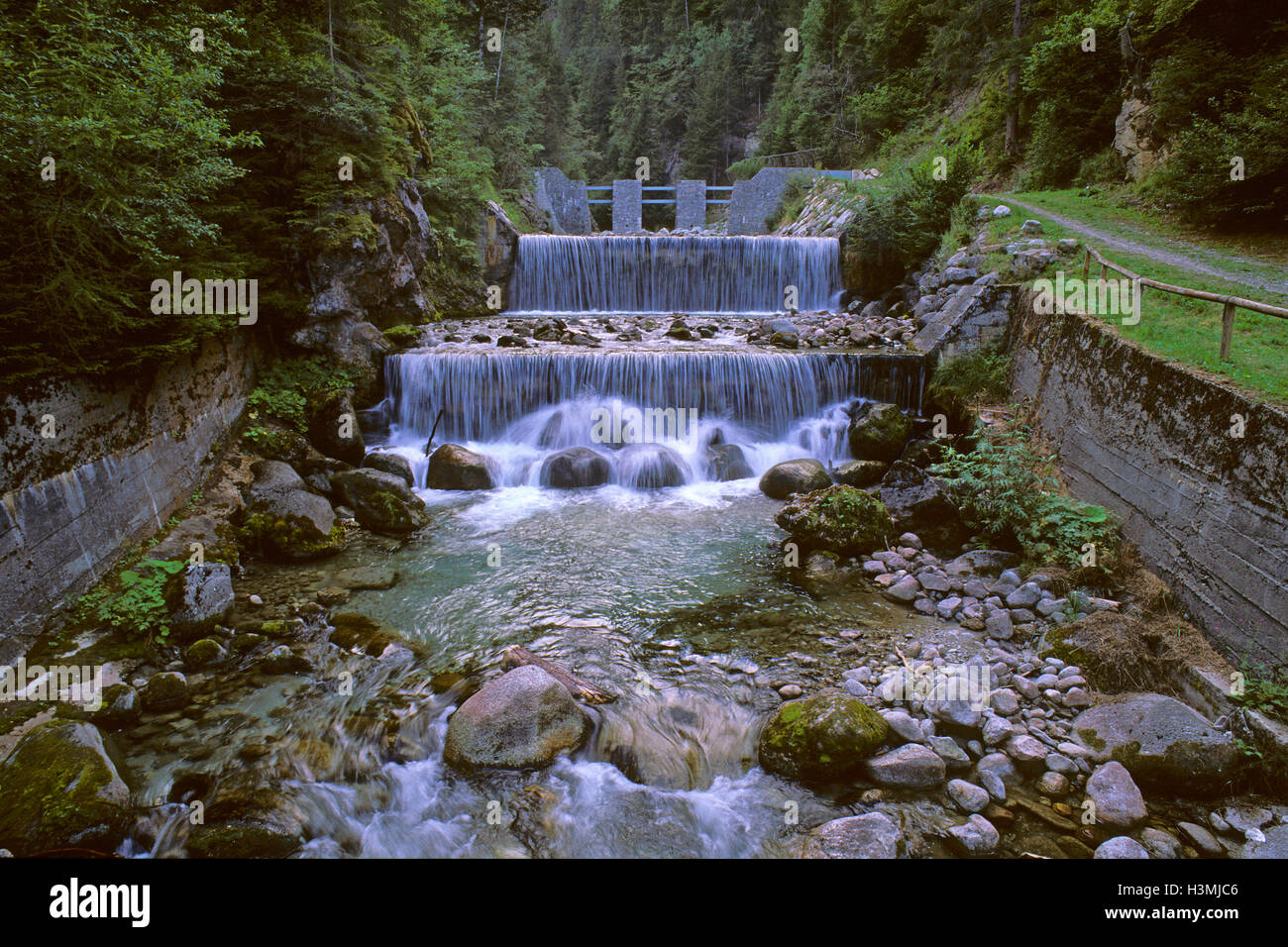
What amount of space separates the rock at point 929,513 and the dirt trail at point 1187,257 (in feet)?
16.8

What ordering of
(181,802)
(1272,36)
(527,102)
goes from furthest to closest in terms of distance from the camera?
(527,102), (1272,36), (181,802)

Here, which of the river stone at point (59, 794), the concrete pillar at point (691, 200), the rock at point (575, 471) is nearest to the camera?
the river stone at point (59, 794)

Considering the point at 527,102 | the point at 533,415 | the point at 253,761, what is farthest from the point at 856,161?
the point at 253,761

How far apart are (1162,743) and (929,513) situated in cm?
404

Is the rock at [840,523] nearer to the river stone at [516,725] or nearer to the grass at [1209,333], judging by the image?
the grass at [1209,333]

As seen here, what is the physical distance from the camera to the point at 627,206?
39.7 metres

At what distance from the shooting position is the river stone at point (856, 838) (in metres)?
3.82

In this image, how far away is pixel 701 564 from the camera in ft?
25.4

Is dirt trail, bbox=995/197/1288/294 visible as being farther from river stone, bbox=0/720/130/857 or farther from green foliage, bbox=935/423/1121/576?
river stone, bbox=0/720/130/857

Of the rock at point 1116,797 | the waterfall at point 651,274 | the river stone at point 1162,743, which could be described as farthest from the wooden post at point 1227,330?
the waterfall at point 651,274

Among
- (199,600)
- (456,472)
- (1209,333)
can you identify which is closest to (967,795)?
(1209,333)

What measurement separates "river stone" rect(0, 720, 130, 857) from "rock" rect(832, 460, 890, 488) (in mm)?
9031

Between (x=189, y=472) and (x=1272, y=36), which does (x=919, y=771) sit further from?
(x=1272, y=36)

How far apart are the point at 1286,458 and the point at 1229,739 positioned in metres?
2.08
